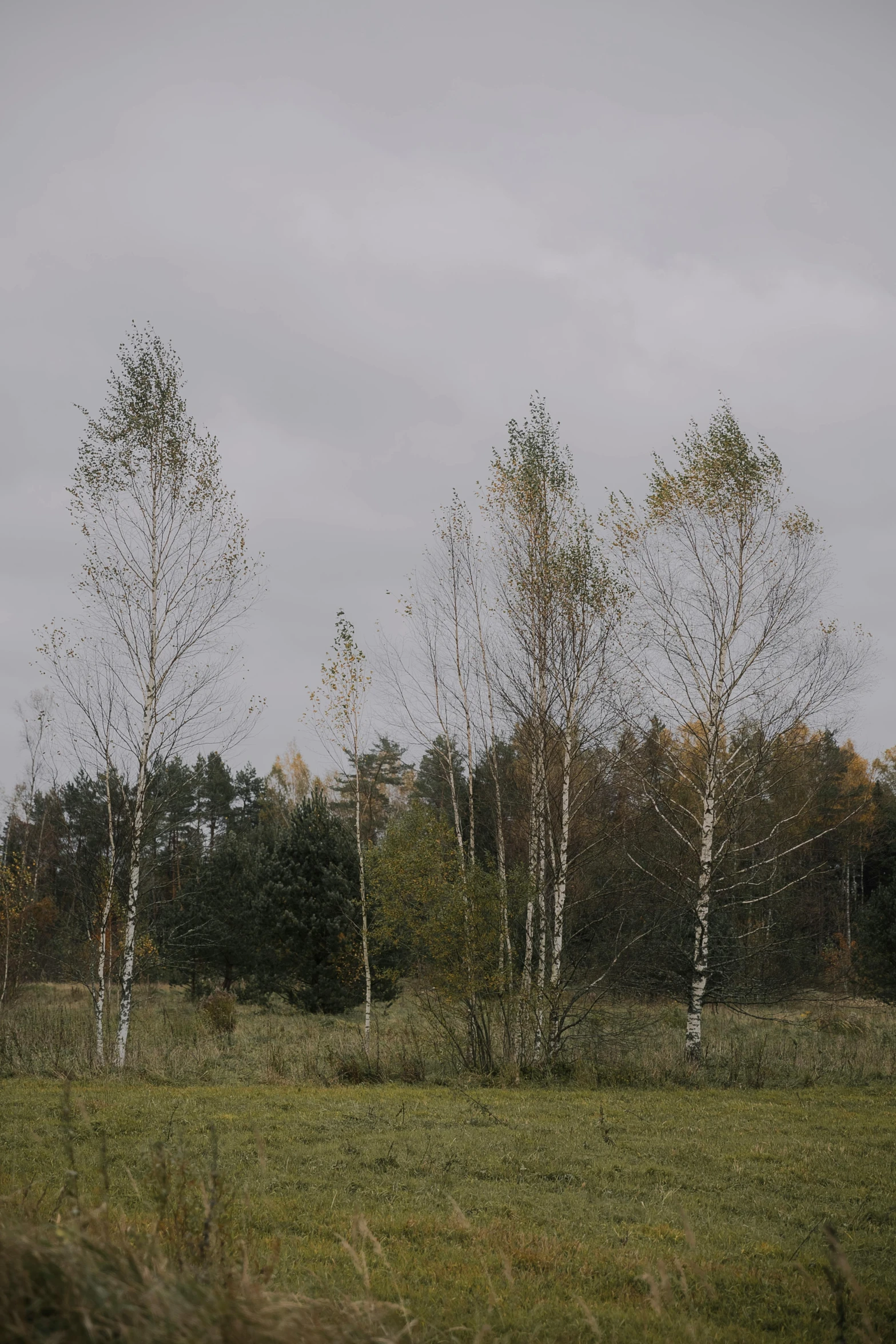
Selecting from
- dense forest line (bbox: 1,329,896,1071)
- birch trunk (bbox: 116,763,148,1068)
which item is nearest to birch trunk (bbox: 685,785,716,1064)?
dense forest line (bbox: 1,329,896,1071)

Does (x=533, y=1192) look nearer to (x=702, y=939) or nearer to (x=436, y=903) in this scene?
(x=436, y=903)

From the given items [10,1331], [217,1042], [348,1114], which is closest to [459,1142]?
[348,1114]

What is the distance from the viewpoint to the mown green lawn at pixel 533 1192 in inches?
172

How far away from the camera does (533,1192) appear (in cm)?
667

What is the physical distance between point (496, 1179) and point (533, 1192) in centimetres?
52

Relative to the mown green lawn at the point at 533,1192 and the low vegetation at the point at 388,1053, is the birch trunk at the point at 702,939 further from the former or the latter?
the mown green lawn at the point at 533,1192

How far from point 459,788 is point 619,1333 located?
2265cm

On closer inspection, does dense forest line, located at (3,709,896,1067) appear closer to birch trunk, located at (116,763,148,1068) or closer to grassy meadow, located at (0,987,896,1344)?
birch trunk, located at (116,763,148,1068)

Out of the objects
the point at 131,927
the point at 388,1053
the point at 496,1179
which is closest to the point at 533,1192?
the point at 496,1179

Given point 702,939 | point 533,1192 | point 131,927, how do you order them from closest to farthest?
point 533,1192, point 131,927, point 702,939

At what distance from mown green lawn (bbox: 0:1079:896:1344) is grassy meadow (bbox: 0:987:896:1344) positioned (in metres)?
0.03

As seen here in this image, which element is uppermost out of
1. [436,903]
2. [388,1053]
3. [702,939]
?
[436,903]

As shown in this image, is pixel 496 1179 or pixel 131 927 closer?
pixel 496 1179

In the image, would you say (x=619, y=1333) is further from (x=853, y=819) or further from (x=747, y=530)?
(x=853, y=819)
